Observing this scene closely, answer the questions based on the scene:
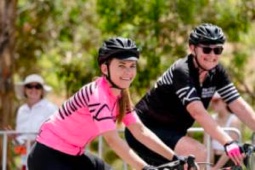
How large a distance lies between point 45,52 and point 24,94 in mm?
A: 5766

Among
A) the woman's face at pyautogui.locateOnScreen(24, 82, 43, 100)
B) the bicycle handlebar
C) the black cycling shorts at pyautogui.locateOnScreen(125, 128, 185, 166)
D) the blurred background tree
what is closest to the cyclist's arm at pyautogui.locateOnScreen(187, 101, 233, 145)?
the black cycling shorts at pyautogui.locateOnScreen(125, 128, 185, 166)

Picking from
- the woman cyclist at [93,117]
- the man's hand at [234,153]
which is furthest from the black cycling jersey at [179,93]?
the woman cyclist at [93,117]

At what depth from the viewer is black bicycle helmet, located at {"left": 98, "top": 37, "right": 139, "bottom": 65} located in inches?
225

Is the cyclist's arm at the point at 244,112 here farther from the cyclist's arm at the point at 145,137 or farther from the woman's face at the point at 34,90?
the woman's face at the point at 34,90

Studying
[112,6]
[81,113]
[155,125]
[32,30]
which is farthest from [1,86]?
[81,113]

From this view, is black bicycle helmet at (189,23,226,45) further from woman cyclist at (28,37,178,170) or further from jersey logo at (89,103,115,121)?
jersey logo at (89,103,115,121)

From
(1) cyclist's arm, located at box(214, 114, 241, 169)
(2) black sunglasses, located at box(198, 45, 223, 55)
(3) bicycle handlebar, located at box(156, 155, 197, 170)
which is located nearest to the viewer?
(3) bicycle handlebar, located at box(156, 155, 197, 170)

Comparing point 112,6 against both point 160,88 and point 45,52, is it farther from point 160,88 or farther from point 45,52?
point 160,88

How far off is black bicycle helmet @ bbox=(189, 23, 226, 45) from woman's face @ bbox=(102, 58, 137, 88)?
891mm

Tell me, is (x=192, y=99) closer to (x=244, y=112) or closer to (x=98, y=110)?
(x=244, y=112)

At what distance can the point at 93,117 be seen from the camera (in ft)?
18.3

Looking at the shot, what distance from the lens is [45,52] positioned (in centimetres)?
1603

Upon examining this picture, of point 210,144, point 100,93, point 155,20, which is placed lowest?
point 210,144

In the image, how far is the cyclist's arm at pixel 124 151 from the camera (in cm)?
547
